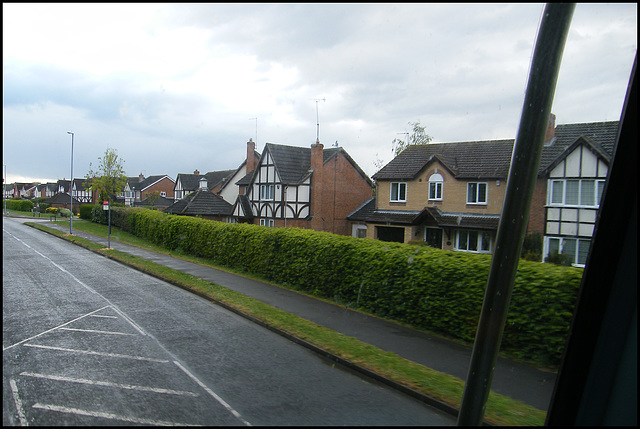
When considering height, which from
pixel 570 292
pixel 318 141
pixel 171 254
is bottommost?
pixel 171 254

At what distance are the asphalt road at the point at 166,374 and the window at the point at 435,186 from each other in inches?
652

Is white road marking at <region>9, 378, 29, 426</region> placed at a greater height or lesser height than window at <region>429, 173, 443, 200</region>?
lesser

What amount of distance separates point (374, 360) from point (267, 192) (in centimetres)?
2737

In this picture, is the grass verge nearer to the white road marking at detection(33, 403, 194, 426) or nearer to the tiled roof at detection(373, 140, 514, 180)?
the white road marking at detection(33, 403, 194, 426)

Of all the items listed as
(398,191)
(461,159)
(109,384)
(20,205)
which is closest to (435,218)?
(461,159)

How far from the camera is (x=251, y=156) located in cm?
4212

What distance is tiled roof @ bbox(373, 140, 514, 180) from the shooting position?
19797mm

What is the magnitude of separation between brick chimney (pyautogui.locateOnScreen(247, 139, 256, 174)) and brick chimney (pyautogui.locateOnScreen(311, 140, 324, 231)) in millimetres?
9930

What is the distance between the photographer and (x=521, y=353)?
7902 mm

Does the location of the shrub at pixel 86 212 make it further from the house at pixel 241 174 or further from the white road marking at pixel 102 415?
the white road marking at pixel 102 415

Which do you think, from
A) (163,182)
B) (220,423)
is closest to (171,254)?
(220,423)

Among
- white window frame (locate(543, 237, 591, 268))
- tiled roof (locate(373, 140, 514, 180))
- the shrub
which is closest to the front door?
tiled roof (locate(373, 140, 514, 180))

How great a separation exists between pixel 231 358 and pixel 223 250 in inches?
503

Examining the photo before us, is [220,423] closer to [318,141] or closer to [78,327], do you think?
[78,327]
